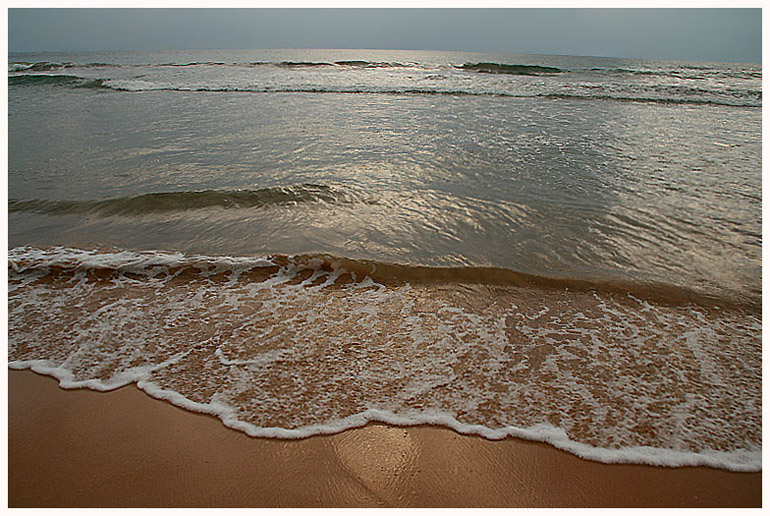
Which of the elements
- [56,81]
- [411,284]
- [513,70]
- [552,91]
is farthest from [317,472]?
[513,70]

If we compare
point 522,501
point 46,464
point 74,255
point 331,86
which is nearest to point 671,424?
point 522,501

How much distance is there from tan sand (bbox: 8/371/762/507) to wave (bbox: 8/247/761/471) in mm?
87

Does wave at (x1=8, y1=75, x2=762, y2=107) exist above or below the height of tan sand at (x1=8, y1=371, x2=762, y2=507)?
above

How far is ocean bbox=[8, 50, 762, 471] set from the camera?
2137 millimetres

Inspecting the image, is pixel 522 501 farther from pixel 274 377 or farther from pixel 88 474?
pixel 88 474

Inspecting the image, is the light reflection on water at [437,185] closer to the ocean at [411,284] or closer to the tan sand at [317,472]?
the ocean at [411,284]

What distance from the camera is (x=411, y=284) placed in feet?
10.6

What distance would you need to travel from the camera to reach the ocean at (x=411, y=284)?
214cm

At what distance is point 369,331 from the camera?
2689mm

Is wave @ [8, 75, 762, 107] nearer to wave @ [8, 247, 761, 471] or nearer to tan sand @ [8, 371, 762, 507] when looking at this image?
wave @ [8, 247, 761, 471]

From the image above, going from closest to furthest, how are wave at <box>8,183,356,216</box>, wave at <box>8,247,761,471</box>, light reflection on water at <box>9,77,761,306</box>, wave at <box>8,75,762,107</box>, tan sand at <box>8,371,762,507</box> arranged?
tan sand at <box>8,371,762,507</box>
wave at <box>8,247,761,471</box>
light reflection on water at <box>9,77,761,306</box>
wave at <box>8,183,356,216</box>
wave at <box>8,75,762,107</box>

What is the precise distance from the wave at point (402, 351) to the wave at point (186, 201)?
1313 mm

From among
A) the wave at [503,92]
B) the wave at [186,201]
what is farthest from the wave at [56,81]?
the wave at [186,201]

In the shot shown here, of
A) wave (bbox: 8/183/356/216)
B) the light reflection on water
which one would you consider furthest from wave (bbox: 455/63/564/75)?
wave (bbox: 8/183/356/216)
